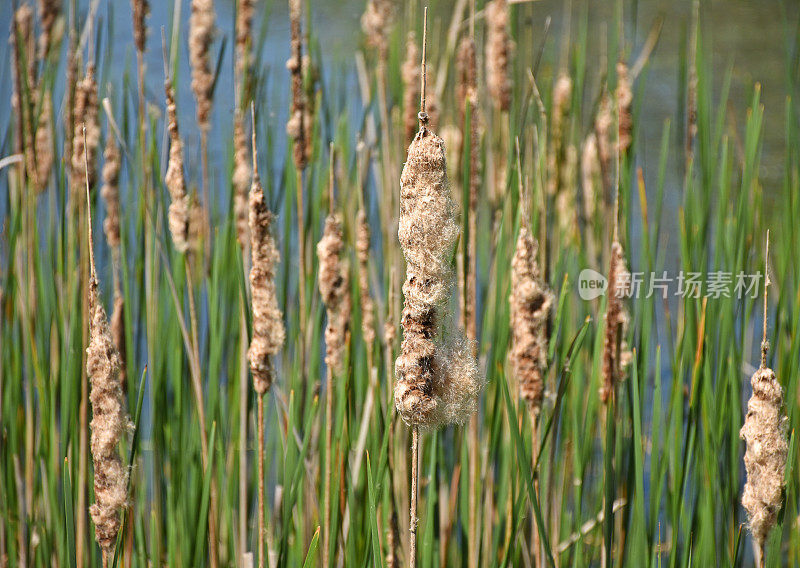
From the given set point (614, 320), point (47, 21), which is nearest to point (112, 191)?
point (47, 21)

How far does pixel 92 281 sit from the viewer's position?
1033mm

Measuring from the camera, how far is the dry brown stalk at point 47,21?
1857mm

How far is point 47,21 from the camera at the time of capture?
1.88 metres

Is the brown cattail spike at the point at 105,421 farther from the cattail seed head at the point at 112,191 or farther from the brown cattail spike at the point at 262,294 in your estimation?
the cattail seed head at the point at 112,191

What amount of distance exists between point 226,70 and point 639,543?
144 centimetres

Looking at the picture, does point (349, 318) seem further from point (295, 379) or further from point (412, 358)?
point (412, 358)

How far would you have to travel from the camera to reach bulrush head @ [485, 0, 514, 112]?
5.68ft

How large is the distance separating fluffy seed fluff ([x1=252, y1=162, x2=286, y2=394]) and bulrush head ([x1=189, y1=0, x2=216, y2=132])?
0.49 m

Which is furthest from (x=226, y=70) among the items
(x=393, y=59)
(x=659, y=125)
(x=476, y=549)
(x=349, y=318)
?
(x=659, y=125)

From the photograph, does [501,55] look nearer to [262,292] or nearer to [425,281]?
[262,292]

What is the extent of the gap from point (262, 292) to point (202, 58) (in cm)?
64

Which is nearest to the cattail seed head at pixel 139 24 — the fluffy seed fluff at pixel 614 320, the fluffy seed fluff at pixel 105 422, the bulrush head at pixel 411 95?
the bulrush head at pixel 411 95

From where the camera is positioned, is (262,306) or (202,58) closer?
(262,306)

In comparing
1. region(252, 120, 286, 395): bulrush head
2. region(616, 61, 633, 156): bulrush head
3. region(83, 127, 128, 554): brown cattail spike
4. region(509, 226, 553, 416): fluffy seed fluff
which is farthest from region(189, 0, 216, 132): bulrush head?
region(616, 61, 633, 156): bulrush head
